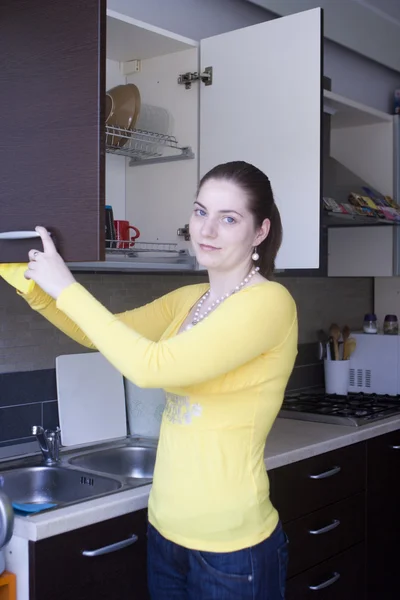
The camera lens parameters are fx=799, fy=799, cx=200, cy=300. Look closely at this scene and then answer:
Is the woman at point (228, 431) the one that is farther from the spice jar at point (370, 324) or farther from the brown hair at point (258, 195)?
the spice jar at point (370, 324)

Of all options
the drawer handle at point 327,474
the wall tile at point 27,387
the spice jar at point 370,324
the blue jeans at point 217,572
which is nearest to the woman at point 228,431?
the blue jeans at point 217,572

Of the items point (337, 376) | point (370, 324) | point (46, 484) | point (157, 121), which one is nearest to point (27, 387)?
point (46, 484)

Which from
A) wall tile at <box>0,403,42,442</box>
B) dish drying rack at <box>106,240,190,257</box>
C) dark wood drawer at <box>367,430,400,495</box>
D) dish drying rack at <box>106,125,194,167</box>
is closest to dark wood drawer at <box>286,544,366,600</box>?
dark wood drawer at <box>367,430,400,495</box>

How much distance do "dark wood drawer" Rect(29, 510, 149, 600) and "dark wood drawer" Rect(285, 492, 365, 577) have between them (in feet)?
2.09

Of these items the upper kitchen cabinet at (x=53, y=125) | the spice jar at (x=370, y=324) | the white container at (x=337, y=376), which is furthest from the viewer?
the spice jar at (x=370, y=324)

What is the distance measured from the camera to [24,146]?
57.7 inches

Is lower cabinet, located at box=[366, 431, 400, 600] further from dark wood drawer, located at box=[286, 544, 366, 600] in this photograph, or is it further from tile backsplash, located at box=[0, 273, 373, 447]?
tile backsplash, located at box=[0, 273, 373, 447]

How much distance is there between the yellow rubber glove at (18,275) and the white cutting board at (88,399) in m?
0.91

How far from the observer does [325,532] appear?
8.27 feet

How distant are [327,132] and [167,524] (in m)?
2.11

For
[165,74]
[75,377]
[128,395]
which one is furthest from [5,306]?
[165,74]

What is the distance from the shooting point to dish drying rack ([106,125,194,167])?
A: 2275 mm

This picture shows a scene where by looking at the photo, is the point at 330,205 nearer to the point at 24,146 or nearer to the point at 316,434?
A: the point at 316,434

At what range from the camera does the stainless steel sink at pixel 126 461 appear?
2.35 metres
